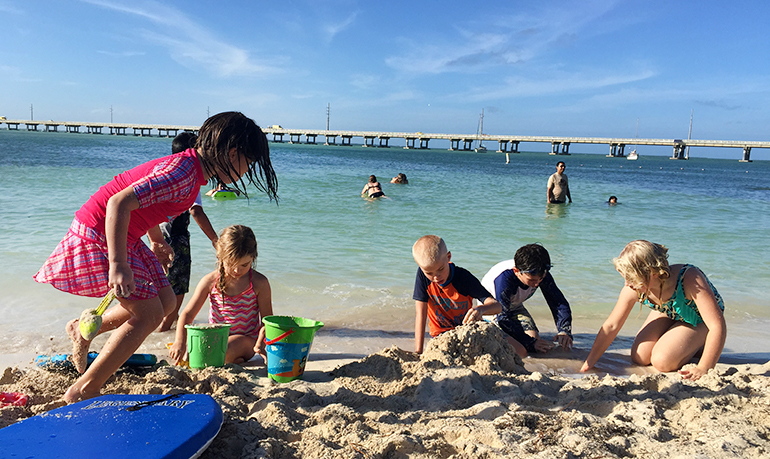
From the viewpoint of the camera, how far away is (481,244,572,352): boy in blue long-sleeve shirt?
361 cm

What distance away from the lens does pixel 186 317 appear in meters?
3.07

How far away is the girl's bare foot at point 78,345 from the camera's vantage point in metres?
2.49

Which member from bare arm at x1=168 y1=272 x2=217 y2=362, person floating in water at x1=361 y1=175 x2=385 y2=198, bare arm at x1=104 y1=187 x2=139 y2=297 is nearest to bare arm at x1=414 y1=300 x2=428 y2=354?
bare arm at x1=168 y1=272 x2=217 y2=362

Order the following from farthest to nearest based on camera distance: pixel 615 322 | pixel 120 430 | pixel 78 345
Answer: pixel 615 322, pixel 78 345, pixel 120 430

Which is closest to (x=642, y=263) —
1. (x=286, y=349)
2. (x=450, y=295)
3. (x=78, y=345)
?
(x=450, y=295)

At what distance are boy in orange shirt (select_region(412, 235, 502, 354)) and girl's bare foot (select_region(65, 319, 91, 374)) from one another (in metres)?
1.85

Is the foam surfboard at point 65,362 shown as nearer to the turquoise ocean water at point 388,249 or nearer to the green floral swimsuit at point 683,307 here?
the turquoise ocean water at point 388,249

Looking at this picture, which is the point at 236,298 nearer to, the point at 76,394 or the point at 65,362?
the point at 65,362

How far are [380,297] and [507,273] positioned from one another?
151cm

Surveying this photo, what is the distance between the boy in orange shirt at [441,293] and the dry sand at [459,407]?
0.84 feet

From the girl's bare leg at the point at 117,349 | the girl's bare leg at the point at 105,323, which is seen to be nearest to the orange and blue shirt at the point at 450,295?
the girl's bare leg at the point at 105,323

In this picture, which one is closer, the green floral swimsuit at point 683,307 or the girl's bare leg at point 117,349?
the girl's bare leg at point 117,349

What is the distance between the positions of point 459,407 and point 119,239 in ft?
5.56

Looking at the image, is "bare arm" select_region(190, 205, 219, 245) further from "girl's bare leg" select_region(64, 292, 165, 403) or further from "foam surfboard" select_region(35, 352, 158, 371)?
"girl's bare leg" select_region(64, 292, 165, 403)
